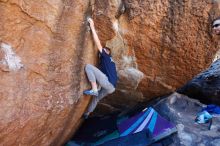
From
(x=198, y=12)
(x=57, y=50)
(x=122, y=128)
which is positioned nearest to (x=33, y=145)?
(x=57, y=50)

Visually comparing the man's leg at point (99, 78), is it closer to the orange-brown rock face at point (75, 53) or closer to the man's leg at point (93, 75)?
the man's leg at point (93, 75)

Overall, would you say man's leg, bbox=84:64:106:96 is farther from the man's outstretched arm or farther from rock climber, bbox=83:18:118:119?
the man's outstretched arm

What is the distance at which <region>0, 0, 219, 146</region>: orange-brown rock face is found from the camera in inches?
175

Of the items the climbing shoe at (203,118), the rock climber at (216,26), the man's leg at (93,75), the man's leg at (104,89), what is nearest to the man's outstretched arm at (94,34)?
the man's leg at (93,75)

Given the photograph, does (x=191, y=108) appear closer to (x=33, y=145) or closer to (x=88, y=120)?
(x=88, y=120)

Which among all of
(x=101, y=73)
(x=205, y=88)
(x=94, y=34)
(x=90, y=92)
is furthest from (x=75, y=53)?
(x=205, y=88)

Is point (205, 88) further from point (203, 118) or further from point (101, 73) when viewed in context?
point (101, 73)

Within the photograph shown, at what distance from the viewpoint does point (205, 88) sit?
9.24m

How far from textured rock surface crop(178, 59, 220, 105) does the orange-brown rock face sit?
97.6 inches

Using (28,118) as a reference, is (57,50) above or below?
above

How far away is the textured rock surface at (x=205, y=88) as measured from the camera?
353 inches

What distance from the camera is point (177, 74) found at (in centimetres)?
651

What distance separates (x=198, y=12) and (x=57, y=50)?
253cm

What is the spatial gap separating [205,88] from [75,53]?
16.8 ft
